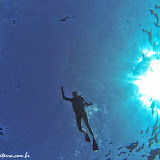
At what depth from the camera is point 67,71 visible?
45.9ft

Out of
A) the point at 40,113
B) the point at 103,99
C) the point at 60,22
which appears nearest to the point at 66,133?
the point at 40,113

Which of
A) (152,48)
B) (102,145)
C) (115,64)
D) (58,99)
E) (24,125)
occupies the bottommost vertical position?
(102,145)

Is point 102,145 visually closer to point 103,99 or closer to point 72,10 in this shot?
point 103,99

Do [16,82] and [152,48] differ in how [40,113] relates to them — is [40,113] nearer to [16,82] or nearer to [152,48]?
[16,82]

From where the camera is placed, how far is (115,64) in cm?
1441

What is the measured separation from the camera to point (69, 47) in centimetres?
1337

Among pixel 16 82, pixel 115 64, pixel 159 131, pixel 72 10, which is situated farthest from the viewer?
pixel 159 131

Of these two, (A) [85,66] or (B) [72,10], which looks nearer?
(B) [72,10]

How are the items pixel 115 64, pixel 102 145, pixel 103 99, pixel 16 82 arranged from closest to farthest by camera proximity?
1. pixel 16 82
2. pixel 115 64
3. pixel 103 99
4. pixel 102 145

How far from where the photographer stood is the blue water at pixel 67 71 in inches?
484

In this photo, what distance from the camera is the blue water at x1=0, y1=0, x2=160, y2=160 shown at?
12305mm

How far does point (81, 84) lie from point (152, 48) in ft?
24.7

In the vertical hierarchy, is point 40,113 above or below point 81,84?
below

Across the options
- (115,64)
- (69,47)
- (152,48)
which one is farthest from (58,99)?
(152,48)
